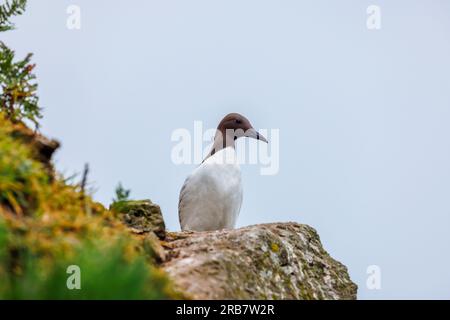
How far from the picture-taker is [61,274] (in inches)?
153

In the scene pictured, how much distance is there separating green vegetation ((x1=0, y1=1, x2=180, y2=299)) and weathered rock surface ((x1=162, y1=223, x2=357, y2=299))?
52 cm

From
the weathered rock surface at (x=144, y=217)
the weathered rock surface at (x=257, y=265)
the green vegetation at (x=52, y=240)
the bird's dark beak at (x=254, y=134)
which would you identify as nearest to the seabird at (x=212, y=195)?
the bird's dark beak at (x=254, y=134)

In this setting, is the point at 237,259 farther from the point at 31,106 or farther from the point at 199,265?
the point at 31,106

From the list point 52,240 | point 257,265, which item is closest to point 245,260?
point 257,265

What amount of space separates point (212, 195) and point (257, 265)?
17.9 feet

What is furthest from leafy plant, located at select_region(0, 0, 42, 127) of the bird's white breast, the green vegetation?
the bird's white breast

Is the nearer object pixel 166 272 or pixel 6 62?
pixel 166 272

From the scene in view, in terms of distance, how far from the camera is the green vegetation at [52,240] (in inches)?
156

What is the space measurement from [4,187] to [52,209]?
0.41m

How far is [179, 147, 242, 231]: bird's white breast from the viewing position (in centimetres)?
1327

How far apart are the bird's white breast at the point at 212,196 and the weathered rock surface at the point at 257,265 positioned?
3586 mm

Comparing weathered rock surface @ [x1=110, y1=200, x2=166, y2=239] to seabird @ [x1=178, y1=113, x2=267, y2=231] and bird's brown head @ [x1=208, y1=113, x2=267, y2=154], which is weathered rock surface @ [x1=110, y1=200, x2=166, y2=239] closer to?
seabird @ [x1=178, y1=113, x2=267, y2=231]

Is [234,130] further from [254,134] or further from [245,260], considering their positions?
[245,260]
